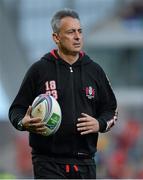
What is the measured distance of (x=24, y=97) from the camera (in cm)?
816

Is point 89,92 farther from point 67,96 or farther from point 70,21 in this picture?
point 70,21

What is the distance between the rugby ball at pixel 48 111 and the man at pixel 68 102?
81 millimetres

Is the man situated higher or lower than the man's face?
lower

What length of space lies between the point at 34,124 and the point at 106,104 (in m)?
0.75

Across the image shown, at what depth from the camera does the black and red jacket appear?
8047mm

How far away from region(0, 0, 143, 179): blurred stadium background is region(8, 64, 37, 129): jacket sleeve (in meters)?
5.32

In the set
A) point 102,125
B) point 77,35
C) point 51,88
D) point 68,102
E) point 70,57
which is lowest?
point 102,125

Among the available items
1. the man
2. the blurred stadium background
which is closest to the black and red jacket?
the man

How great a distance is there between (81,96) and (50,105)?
336 mm

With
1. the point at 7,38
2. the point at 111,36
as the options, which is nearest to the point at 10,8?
the point at 111,36

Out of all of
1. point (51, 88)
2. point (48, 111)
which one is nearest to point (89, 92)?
point (51, 88)

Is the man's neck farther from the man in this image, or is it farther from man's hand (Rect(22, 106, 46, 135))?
man's hand (Rect(22, 106, 46, 135))

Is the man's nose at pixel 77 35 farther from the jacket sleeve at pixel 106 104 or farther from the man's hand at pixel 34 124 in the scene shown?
the man's hand at pixel 34 124

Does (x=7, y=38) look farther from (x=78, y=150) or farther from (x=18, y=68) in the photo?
(x=78, y=150)
